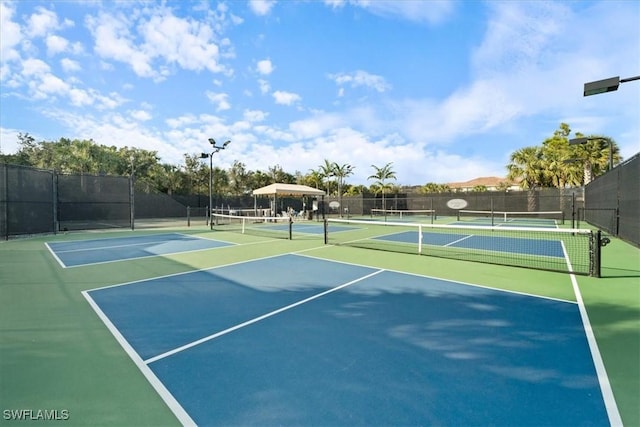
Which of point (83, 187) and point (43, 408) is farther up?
point (83, 187)

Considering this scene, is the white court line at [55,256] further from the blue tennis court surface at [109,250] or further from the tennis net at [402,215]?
the tennis net at [402,215]

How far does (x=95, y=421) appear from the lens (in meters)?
2.47

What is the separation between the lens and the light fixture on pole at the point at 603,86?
627cm

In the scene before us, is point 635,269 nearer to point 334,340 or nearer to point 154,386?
point 334,340

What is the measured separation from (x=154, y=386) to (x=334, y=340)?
191 cm

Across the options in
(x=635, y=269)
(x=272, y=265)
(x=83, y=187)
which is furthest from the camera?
(x=83, y=187)

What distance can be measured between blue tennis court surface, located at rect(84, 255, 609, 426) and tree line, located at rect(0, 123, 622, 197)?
2082 cm

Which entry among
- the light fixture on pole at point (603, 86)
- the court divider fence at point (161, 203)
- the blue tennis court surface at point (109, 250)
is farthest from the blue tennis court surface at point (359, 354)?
the court divider fence at point (161, 203)

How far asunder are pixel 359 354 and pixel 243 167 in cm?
4777

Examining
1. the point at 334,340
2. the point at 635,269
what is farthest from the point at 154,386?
the point at 635,269

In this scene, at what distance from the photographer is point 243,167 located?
49000mm

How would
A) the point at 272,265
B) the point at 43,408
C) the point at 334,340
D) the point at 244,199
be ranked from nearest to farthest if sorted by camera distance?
the point at 43,408 → the point at 334,340 → the point at 272,265 → the point at 244,199

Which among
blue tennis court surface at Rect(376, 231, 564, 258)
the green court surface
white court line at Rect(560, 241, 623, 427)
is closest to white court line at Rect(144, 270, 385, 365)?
the green court surface

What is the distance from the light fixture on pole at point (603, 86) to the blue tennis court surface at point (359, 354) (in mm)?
Result: 4398
